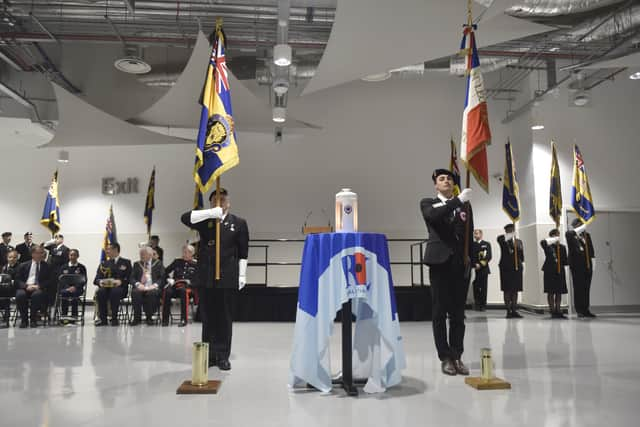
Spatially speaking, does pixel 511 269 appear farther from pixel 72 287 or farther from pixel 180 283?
pixel 72 287

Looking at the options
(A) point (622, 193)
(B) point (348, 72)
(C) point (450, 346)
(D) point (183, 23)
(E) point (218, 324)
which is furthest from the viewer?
(A) point (622, 193)

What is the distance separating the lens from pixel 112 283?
819 cm

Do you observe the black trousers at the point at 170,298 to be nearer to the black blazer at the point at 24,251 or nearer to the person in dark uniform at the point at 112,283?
the person in dark uniform at the point at 112,283

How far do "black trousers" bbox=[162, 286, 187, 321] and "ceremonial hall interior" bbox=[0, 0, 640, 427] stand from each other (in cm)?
4

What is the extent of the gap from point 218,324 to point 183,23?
20.7ft

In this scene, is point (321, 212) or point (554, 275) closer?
point (554, 275)

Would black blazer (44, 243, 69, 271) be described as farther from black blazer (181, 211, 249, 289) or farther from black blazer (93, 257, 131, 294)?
black blazer (181, 211, 249, 289)

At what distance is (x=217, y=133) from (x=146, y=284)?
4.97 metres

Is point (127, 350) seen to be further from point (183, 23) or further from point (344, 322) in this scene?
point (183, 23)

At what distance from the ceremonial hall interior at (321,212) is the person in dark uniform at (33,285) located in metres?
0.04

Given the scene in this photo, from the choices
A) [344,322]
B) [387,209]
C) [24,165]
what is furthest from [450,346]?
[24,165]

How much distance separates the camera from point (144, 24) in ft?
28.7

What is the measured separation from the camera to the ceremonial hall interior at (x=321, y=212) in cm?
339

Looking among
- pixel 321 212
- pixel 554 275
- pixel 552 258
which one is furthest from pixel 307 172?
pixel 554 275
